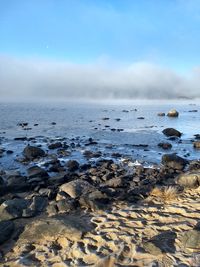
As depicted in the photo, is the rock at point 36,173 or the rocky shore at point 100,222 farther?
the rock at point 36,173

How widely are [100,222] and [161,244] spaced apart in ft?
7.99

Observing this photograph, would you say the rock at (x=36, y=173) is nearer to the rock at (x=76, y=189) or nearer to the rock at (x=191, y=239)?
the rock at (x=76, y=189)

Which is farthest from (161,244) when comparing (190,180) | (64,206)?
(190,180)

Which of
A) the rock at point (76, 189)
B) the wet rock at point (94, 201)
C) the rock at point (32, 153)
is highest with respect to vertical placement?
the wet rock at point (94, 201)

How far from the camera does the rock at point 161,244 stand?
899cm


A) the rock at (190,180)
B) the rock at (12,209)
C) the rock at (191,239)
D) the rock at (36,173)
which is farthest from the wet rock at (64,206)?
the rock at (36,173)

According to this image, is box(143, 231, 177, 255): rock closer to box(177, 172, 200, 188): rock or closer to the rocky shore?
the rocky shore

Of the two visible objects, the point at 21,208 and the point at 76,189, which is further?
the point at 76,189

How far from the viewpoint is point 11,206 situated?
41.1 ft

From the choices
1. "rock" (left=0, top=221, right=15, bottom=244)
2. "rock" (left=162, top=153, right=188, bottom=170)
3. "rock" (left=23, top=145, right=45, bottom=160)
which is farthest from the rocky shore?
"rock" (left=23, top=145, right=45, bottom=160)

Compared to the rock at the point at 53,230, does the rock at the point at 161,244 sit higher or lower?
higher

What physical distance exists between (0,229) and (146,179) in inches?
380

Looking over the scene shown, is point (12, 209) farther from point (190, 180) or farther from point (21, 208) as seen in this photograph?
point (190, 180)

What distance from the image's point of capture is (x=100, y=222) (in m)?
11.1
